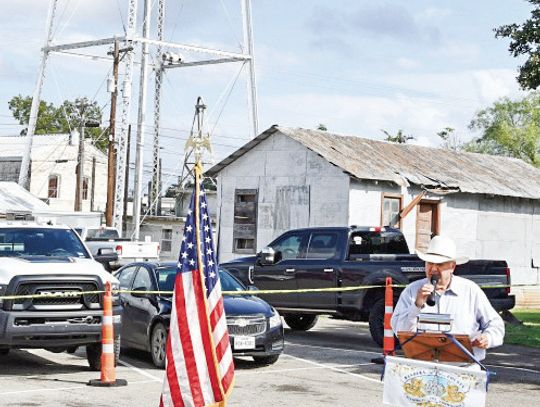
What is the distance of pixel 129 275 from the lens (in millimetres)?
15617

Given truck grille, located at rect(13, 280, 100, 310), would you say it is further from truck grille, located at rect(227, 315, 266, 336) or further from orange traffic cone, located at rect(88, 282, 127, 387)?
truck grille, located at rect(227, 315, 266, 336)

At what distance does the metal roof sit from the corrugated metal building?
0.16 ft

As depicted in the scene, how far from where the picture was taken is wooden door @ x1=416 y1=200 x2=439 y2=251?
3167 cm

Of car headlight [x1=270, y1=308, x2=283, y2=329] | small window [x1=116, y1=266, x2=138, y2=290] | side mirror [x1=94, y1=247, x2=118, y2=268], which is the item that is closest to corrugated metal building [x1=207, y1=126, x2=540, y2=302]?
small window [x1=116, y1=266, x2=138, y2=290]

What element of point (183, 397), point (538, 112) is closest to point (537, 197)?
point (183, 397)

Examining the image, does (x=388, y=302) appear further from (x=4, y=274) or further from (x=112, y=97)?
(x=112, y=97)

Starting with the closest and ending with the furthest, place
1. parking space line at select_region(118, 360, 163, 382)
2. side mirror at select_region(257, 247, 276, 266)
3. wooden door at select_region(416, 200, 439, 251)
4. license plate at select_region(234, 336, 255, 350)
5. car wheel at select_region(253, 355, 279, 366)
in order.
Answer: parking space line at select_region(118, 360, 163, 382)
license plate at select_region(234, 336, 255, 350)
car wheel at select_region(253, 355, 279, 366)
side mirror at select_region(257, 247, 276, 266)
wooden door at select_region(416, 200, 439, 251)

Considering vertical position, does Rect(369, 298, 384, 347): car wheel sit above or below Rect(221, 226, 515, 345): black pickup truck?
below

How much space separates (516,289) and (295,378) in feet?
60.9

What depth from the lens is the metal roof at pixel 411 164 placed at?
30531 mm

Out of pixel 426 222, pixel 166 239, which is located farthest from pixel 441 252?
pixel 166 239

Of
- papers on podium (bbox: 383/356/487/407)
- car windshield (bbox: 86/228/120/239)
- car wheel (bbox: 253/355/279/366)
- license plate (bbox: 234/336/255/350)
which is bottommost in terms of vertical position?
car wheel (bbox: 253/355/279/366)

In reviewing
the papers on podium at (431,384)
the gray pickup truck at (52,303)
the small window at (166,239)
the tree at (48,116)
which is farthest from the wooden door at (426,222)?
the tree at (48,116)

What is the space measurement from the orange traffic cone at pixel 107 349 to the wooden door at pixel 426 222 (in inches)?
800
